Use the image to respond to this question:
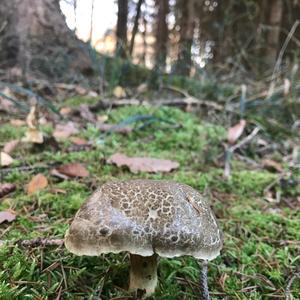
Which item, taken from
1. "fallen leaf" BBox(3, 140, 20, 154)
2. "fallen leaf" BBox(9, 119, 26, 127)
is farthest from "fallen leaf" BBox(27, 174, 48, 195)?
"fallen leaf" BBox(9, 119, 26, 127)

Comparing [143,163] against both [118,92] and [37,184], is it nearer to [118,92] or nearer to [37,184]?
[37,184]

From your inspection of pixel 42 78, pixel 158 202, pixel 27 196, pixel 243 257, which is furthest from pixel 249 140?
pixel 42 78

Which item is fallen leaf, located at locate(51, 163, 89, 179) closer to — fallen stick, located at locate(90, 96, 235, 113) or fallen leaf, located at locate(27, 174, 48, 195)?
fallen leaf, located at locate(27, 174, 48, 195)

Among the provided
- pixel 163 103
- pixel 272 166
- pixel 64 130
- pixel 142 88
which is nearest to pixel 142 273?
pixel 272 166

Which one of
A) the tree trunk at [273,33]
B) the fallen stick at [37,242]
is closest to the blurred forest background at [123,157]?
the fallen stick at [37,242]

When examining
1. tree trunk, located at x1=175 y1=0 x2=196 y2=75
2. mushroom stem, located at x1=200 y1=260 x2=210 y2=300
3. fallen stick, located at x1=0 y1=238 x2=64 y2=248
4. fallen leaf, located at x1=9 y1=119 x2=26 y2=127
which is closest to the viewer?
mushroom stem, located at x1=200 y1=260 x2=210 y2=300

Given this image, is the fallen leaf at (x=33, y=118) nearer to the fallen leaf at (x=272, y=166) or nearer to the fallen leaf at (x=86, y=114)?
the fallen leaf at (x=86, y=114)
